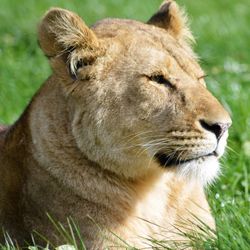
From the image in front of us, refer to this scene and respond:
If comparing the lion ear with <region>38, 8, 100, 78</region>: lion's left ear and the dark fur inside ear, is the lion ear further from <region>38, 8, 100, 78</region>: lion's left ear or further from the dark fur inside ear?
the dark fur inside ear

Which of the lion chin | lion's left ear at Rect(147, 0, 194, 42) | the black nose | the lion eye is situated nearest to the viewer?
the black nose

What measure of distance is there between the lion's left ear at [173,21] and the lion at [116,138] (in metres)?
0.20

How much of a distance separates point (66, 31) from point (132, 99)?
0.42 m

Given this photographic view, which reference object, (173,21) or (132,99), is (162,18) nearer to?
(173,21)

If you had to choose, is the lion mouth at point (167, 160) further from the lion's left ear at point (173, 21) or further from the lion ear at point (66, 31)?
the lion's left ear at point (173, 21)

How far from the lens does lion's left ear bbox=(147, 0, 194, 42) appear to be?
4867 millimetres

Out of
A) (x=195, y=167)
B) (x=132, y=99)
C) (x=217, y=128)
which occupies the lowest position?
(x=195, y=167)

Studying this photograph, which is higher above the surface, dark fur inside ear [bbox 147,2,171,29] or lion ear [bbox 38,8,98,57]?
lion ear [bbox 38,8,98,57]

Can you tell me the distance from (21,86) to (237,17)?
3.76 m

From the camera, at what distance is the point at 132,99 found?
4.39 m

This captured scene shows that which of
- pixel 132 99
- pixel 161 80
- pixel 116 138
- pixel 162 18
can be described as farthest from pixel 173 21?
pixel 116 138

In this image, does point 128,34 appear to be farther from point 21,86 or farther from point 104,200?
point 21,86

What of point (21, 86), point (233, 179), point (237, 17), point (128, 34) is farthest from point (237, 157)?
point (237, 17)

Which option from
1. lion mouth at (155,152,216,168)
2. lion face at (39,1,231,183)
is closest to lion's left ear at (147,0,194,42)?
lion face at (39,1,231,183)
